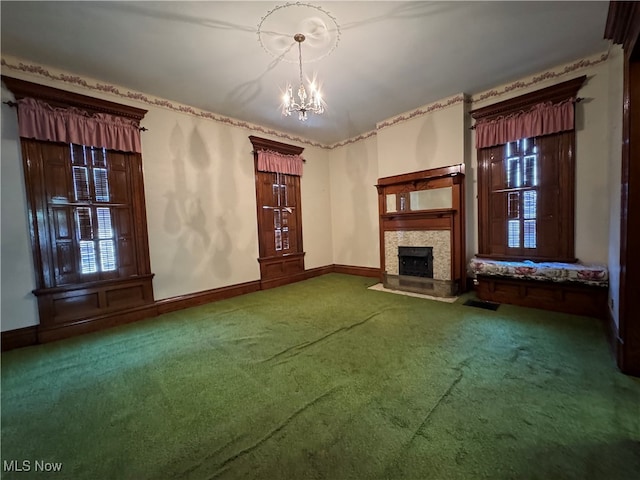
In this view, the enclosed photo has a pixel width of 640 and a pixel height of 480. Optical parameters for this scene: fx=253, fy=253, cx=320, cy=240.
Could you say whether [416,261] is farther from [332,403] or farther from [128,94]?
[128,94]

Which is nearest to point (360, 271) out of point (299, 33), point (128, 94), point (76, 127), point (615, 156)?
point (615, 156)

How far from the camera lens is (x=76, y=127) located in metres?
3.03

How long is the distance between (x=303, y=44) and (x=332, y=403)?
10.9ft

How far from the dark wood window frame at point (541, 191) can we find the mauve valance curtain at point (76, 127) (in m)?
5.06

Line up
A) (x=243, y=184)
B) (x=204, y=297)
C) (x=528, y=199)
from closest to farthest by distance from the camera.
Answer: (x=528, y=199), (x=204, y=297), (x=243, y=184)

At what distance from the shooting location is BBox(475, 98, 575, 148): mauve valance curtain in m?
3.26

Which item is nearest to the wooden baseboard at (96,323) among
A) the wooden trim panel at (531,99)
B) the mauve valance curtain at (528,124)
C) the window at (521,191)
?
the window at (521,191)

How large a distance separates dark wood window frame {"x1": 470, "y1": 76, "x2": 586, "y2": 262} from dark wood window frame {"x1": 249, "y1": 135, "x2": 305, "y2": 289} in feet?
11.1

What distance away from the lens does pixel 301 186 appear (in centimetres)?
561

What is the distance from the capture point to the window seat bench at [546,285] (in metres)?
2.90

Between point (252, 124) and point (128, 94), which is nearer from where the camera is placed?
point (128, 94)

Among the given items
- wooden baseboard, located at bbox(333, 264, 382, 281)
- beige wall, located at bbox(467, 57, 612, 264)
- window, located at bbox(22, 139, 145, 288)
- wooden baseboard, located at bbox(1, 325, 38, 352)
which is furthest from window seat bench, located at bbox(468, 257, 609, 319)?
wooden baseboard, located at bbox(1, 325, 38, 352)

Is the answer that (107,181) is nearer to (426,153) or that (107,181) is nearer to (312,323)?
(312,323)

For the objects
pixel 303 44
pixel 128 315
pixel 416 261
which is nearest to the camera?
pixel 303 44
